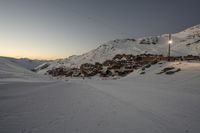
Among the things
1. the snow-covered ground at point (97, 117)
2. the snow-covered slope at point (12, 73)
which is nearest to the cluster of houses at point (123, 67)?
the snow-covered slope at point (12, 73)

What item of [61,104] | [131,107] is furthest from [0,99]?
[131,107]

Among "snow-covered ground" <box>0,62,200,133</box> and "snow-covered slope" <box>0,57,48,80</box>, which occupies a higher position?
"snow-covered slope" <box>0,57,48,80</box>

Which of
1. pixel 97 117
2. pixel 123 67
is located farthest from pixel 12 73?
pixel 123 67

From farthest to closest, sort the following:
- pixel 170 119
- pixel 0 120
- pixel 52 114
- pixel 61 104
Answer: pixel 61 104 < pixel 52 114 < pixel 170 119 < pixel 0 120

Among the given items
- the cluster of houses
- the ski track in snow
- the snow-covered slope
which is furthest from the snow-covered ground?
the cluster of houses

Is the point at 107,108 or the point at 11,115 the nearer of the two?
the point at 11,115

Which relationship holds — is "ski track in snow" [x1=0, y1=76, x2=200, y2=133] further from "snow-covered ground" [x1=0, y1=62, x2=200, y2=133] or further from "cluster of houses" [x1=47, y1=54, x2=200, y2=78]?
"cluster of houses" [x1=47, y1=54, x2=200, y2=78]

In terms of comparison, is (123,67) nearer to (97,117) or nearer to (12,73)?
(12,73)

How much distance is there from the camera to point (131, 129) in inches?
264

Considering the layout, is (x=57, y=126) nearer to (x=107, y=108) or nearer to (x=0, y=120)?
(x=0, y=120)

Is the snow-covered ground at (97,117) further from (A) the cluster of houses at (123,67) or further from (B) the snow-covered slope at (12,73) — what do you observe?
(A) the cluster of houses at (123,67)

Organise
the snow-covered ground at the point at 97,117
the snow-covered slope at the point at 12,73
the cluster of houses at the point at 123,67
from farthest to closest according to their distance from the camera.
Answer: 1. the cluster of houses at the point at 123,67
2. the snow-covered slope at the point at 12,73
3. the snow-covered ground at the point at 97,117

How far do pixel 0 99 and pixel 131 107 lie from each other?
8255mm

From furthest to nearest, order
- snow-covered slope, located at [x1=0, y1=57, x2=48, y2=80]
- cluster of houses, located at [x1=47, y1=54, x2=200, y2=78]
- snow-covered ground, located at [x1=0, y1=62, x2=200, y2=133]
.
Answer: cluster of houses, located at [x1=47, y1=54, x2=200, y2=78], snow-covered slope, located at [x1=0, y1=57, x2=48, y2=80], snow-covered ground, located at [x1=0, y1=62, x2=200, y2=133]
